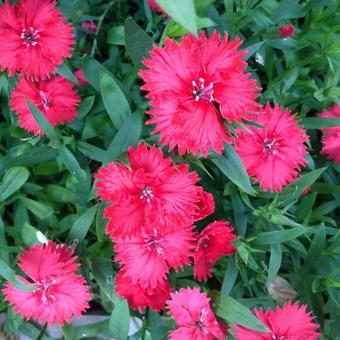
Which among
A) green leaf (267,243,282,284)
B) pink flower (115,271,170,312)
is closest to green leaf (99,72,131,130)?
pink flower (115,271,170,312)

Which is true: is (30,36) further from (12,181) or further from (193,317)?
(193,317)

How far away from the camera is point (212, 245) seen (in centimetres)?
137

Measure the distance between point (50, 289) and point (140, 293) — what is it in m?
0.23

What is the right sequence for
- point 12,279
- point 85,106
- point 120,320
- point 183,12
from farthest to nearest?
point 85,106
point 120,320
point 12,279
point 183,12

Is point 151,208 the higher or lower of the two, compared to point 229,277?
higher

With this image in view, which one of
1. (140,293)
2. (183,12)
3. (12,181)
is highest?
(183,12)

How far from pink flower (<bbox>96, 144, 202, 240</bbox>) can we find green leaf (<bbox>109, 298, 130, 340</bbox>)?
322mm

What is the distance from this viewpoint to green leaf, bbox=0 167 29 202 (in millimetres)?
1479

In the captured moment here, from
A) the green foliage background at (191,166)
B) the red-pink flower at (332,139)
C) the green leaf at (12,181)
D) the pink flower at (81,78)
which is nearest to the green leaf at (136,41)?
the green foliage background at (191,166)

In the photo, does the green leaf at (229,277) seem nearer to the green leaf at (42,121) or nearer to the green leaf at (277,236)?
the green leaf at (277,236)

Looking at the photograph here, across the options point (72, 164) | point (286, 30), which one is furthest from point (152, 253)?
point (286, 30)

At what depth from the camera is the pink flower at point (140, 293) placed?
1366 mm

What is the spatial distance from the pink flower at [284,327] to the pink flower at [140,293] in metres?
0.22

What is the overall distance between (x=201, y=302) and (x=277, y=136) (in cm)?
49
